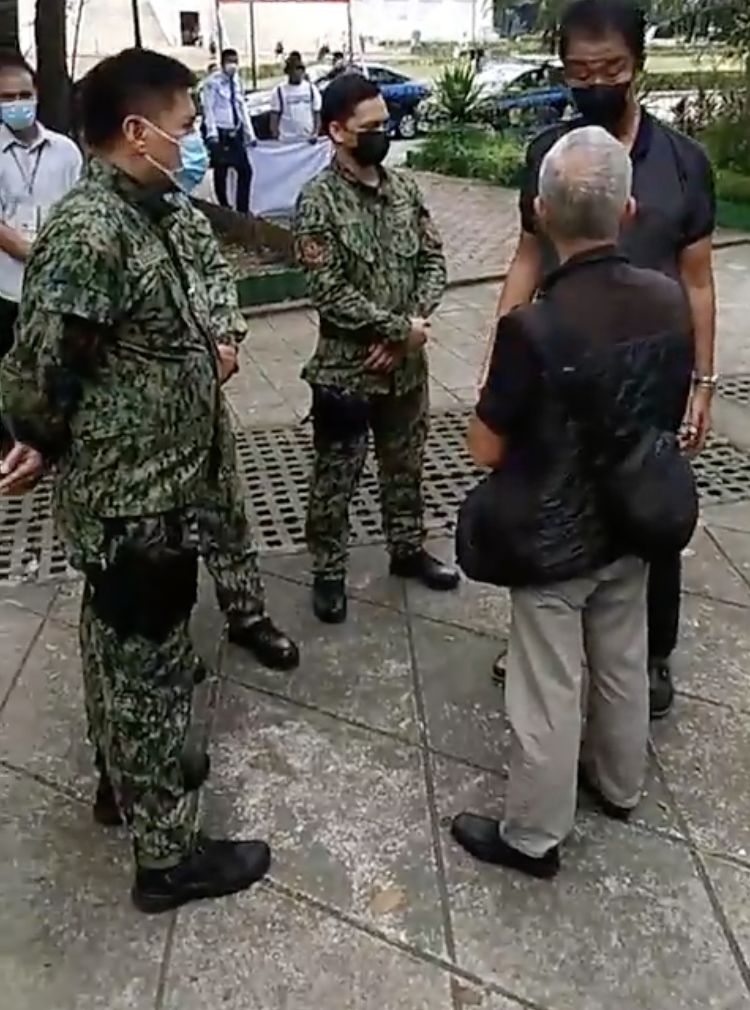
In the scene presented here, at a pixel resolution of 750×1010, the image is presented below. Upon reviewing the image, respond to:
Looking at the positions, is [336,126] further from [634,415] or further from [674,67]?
[674,67]

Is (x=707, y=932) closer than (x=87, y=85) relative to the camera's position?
No

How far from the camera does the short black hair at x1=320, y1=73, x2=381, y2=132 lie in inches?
132

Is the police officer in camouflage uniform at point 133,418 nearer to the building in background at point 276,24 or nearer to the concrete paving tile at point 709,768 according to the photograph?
the concrete paving tile at point 709,768

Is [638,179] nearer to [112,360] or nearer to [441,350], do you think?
[112,360]

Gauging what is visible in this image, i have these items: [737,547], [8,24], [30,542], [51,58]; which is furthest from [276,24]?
[737,547]

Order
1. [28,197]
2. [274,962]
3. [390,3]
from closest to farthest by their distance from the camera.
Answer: [274,962]
[28,197]
[390,3]

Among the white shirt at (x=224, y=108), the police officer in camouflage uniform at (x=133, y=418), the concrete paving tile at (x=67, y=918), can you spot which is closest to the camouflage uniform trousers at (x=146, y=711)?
the police officer in camouflage uniform at (x=133, y=418)

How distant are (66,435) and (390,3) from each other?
41.3 metres

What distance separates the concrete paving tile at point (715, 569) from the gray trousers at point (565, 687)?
51.4 inches

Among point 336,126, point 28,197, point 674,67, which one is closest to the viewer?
point 336,126

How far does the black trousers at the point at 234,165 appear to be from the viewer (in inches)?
433

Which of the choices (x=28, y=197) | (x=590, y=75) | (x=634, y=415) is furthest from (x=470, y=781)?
(x=28, y=197)

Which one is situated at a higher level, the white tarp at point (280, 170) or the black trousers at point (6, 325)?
the black trousers at point (6, 325)

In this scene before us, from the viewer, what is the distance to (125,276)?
84.8 inches
